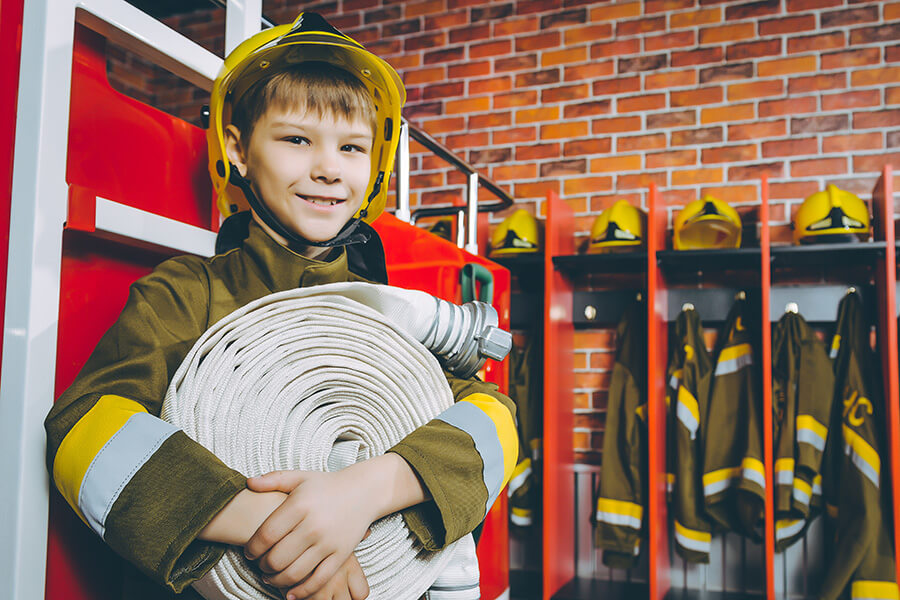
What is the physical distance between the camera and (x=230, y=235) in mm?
1064

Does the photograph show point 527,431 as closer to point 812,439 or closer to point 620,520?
point 620,520

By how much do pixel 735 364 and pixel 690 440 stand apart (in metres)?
0.34

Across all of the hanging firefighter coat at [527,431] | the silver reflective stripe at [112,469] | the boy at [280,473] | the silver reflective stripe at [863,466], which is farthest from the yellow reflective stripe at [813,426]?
the silver reflective stripe at [112,469]

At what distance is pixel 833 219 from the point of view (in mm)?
2580

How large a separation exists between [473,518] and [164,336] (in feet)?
1.38

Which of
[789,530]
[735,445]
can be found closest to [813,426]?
[735,445]

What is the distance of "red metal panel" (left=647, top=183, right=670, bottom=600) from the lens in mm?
2615

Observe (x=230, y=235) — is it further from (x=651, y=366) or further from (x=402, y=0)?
(x=402, y=0)

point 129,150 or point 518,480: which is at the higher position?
point 129,150

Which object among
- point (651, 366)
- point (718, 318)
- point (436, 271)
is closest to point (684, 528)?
point (651, 366)

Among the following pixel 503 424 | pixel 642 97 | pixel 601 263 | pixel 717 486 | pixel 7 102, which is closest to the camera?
pixel 7 102

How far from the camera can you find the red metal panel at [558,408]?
2760 mm

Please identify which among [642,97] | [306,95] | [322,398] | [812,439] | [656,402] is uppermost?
[642,97]

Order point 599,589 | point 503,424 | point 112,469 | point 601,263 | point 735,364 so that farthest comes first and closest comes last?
point 601,263 → point 599,589 → point 735,364 → point 503,424 → point 112,469
